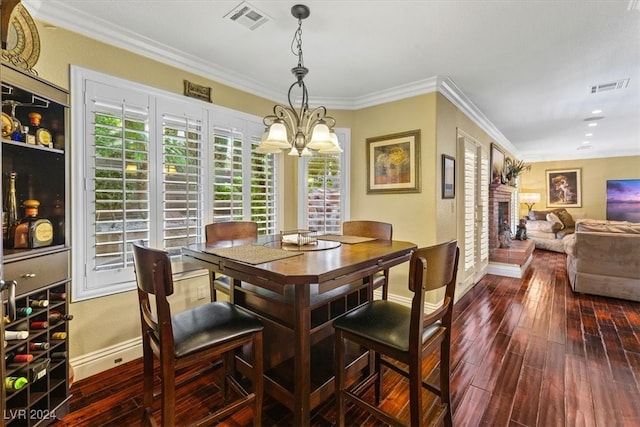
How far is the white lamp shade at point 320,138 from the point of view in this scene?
1.99 meters

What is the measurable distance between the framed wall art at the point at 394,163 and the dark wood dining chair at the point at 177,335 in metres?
2.37

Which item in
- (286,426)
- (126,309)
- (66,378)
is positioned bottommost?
(286,426)

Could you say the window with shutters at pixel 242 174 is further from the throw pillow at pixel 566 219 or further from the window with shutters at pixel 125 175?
the throw pillow at pixel 566 219

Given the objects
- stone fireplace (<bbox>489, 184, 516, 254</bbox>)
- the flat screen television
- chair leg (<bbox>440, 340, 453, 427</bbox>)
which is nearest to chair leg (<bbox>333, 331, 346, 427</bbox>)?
chair leg (<bbox>440, 340, 453, 427</bbox>)

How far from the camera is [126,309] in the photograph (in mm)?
2307

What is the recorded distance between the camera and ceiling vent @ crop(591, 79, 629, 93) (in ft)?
10.4

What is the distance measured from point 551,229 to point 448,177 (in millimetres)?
5890

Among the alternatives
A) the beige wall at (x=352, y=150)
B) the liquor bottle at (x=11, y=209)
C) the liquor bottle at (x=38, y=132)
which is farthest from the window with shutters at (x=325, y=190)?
the liquor bottle at (x=11, y=209)

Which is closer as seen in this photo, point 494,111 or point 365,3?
point 365,3

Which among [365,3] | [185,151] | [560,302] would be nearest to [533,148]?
[560,302]

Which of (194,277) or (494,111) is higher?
(494,111)

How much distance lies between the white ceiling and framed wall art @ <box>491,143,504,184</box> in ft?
5.17

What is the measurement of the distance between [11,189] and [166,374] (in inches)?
54.3

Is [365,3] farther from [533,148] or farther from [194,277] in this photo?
[533,148]
